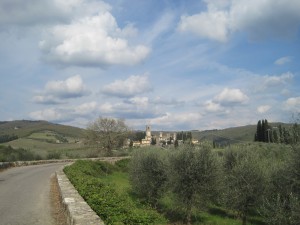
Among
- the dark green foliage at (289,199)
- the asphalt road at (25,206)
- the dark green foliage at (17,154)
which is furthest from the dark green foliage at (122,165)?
the dark green foliage at (289,199)

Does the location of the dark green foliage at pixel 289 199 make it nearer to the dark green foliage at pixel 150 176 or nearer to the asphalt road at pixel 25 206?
the asphalt road at pixel 25 206

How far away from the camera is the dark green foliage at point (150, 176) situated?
29.7 meters

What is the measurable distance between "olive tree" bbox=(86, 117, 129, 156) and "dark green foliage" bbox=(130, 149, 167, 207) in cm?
4440

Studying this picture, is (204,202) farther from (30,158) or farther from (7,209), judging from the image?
(30,158)

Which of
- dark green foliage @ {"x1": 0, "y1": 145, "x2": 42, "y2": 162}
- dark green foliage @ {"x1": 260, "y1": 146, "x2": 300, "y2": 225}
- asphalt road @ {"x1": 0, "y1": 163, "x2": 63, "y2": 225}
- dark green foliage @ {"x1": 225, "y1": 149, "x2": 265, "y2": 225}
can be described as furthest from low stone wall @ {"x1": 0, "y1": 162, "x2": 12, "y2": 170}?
dark green foliage @ {"x1": 260, "y1": 146, "x2": 300, "y2": 225}

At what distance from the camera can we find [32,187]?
19391 mm

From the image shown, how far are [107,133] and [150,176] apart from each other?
47.9 metres

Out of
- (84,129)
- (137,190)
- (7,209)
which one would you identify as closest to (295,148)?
(7,209)

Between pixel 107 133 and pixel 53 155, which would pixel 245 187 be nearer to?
pixel 53 155

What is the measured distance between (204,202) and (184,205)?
4.28 feet

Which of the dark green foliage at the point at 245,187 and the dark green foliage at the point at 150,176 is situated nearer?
the dark green foliage at the point at 245,187

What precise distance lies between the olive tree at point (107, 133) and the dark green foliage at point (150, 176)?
44403 mm

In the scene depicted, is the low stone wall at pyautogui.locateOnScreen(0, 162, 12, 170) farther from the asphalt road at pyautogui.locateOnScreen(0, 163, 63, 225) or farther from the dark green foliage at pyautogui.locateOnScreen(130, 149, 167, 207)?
the asphalt road at pyautogui.locateOnScreen(0, 163, 63, 225)

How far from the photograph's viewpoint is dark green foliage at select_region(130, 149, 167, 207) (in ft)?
97.5
